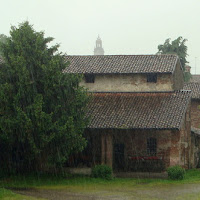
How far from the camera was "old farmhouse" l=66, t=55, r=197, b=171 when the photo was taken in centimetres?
2514

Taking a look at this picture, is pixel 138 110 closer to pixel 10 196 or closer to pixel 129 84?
pixel 129 84

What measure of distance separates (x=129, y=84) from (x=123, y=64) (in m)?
1.80

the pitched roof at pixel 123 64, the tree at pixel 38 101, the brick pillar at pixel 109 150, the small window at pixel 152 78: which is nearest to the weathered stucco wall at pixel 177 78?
the pitched roof at pixel 123 64

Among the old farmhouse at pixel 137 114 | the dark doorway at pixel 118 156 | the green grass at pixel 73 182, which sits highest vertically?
the old farmhouse at pixel 137 114

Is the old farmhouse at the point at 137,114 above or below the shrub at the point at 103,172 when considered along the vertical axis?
above

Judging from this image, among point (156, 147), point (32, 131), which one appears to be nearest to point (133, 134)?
point (156, 147)

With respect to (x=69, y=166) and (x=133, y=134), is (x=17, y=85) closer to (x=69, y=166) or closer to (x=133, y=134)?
(x=69, y=166)

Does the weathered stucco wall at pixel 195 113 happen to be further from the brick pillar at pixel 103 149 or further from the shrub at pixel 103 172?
the shrub at pixel 103 172

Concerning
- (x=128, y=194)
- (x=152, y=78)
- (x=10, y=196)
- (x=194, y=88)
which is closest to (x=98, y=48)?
(x=194, y=88)

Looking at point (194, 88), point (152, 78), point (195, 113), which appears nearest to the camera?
point (152, 78)

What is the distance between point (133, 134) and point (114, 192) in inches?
285

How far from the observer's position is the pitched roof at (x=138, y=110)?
24.5 metres

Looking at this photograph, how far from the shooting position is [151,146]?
26.3 meters

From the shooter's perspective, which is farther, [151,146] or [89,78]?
[89,78]
